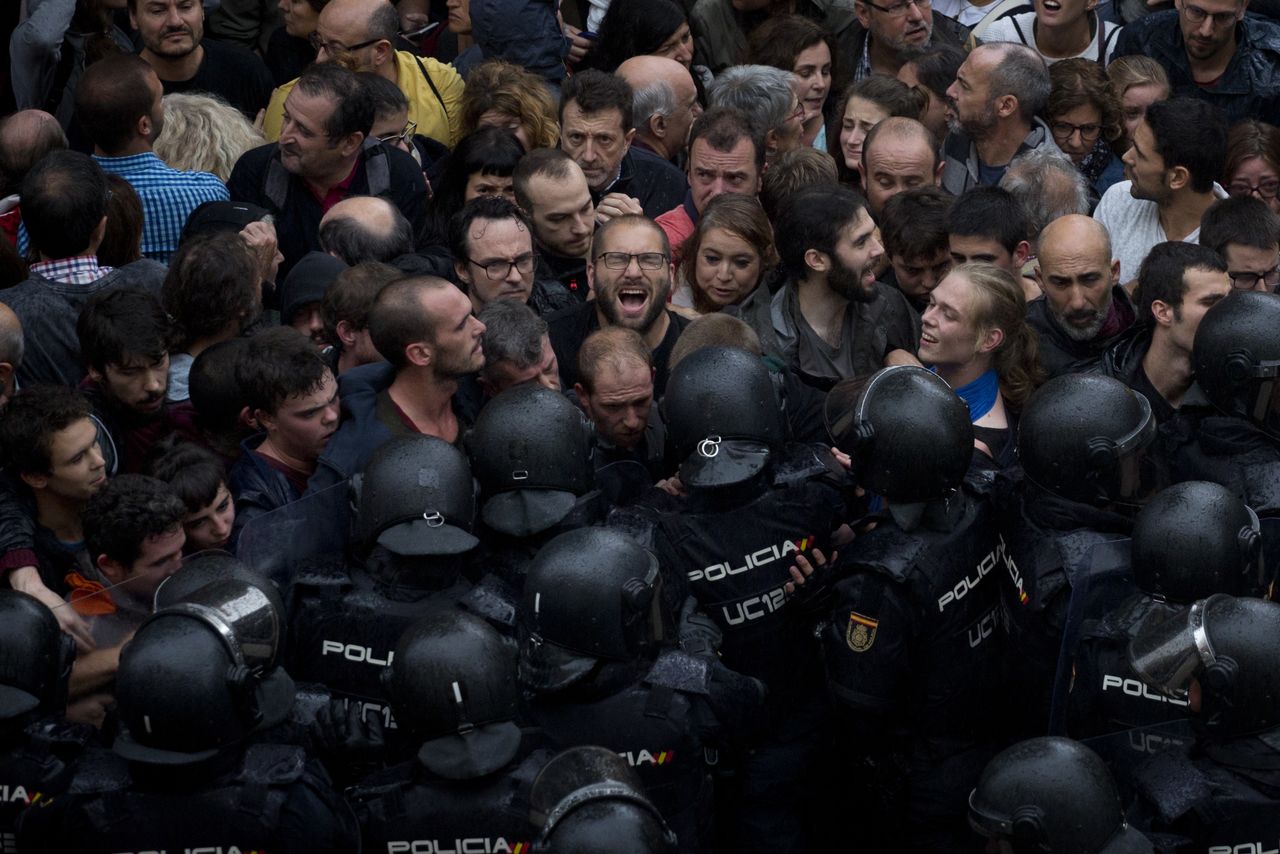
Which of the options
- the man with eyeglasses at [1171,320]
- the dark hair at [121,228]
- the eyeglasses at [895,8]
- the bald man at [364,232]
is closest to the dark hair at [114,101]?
the dark hair at [121,228]

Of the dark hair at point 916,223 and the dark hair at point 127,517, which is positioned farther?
the dark hair at point 916,223

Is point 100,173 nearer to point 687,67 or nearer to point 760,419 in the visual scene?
point 760,419

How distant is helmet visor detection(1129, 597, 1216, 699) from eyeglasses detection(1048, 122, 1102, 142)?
3.70m

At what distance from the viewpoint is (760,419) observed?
489cm

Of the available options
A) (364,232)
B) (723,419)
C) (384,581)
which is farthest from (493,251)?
(384,581)

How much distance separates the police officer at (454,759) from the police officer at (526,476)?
777mm

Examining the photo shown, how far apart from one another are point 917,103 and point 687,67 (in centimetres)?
119

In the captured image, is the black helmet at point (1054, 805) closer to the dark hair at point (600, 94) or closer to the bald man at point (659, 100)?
the dark hair at point (600, 94)

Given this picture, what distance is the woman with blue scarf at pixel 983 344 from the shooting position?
557cm

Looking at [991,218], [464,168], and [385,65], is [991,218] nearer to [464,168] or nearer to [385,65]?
[464,168]

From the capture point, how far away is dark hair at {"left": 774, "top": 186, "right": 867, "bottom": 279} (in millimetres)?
5973

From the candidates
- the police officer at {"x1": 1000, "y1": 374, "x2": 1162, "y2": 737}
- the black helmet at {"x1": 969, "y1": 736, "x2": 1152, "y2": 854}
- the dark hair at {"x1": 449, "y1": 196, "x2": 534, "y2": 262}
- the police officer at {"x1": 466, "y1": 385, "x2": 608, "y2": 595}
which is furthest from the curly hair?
the black helmet at {"x1": 969, "y1": 736, "x2": 1152, "y2": 854}

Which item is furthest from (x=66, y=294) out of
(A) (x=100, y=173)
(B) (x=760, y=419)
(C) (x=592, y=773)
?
(C) (x=592, y=773)

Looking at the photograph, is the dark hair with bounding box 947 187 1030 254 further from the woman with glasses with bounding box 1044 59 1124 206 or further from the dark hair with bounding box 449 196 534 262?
the dark hair with bounding box 449 196 534 262
